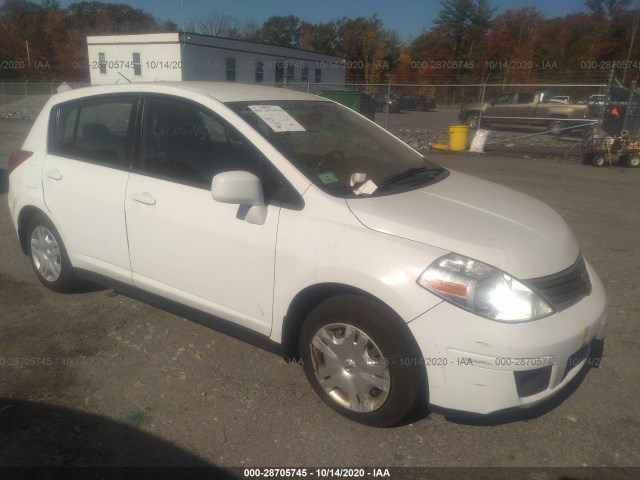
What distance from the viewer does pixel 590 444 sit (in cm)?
251

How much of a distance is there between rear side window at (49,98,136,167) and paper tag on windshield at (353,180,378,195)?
5.51ft

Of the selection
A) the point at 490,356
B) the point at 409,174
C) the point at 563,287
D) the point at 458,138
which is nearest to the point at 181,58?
the point at 458,138

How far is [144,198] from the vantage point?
3.17 m

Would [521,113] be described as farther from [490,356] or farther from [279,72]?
[279,72]

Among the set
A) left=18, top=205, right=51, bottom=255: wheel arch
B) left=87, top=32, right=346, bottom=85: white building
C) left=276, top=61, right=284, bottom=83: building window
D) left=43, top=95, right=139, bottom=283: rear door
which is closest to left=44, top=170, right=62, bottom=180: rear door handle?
left=43, top=95, right=139, bottom=283: rear door

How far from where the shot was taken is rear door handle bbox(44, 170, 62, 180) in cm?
372

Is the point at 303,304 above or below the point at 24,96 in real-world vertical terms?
above

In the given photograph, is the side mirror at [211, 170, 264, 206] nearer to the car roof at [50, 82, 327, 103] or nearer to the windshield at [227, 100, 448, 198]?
the windshield at [227, 100, 448, 198]

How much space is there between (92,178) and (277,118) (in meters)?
1.47

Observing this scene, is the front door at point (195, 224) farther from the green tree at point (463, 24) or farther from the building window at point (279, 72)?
the green tree at point (463, 24)

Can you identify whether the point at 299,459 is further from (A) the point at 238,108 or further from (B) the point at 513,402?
(A) the point at 238,108

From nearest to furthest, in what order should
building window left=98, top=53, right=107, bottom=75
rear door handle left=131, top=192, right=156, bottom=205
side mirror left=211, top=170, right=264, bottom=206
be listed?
side mirror left=211, top=170, right=264, bottom=206, rear door handle left=131, top=192, right=156, bottom=205, building window left=98, top=53, right=107, bottom=75

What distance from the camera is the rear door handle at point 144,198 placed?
10.3 ft

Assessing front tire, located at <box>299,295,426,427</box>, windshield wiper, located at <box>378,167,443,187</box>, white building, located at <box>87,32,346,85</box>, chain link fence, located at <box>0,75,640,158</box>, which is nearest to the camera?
front tire, located at <box>299,295,426,427</box>
